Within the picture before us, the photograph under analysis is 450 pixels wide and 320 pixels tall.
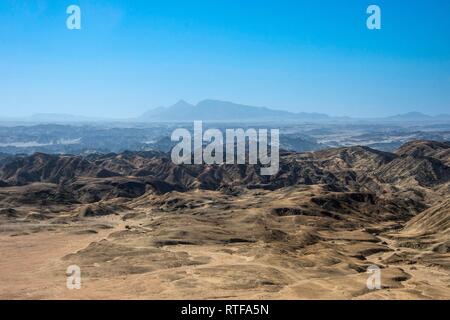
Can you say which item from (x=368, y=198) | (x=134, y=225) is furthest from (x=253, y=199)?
(x=134, y=225)

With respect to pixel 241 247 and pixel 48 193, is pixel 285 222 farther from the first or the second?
pixel 48 193

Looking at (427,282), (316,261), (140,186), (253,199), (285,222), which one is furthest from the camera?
(140,186)
